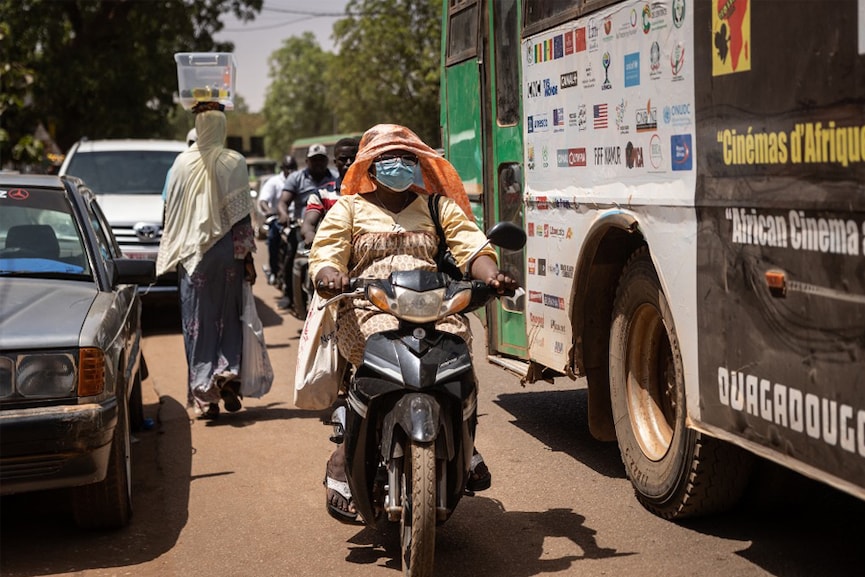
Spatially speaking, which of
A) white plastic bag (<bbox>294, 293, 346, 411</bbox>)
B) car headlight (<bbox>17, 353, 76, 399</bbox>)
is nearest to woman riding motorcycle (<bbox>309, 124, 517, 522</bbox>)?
white plastic bag (<bbox>294, 293, 346, 411</bbox>)

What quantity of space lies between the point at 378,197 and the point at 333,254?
0.36 meters

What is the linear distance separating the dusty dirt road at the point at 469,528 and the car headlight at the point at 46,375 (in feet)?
2.49

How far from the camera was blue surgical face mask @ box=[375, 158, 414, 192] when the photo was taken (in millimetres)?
5117

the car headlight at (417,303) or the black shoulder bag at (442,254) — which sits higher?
the black shoulder bag at (442,254)

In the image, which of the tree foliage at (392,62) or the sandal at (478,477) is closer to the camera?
the sandal at (478,477)

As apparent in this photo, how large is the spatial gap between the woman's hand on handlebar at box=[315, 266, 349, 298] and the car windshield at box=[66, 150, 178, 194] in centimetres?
955

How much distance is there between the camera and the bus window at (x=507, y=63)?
23.8ft

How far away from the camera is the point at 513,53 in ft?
24.0

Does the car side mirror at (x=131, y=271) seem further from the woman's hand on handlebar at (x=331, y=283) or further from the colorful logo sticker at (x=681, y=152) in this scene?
the colorful logo sticker at (x=681, y=152)

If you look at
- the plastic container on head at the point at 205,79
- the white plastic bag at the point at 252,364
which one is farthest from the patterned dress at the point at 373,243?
the plastic container on head at the point at 205,79

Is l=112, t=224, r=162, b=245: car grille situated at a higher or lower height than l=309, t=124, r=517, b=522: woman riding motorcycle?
lower

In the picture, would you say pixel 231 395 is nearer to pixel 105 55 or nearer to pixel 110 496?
pixel 110 496

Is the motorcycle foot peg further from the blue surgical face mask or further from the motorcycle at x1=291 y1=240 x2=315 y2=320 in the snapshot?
the motorcycle at x1=291 y1=240 x2=315 y2=320

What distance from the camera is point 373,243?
5164 mm
